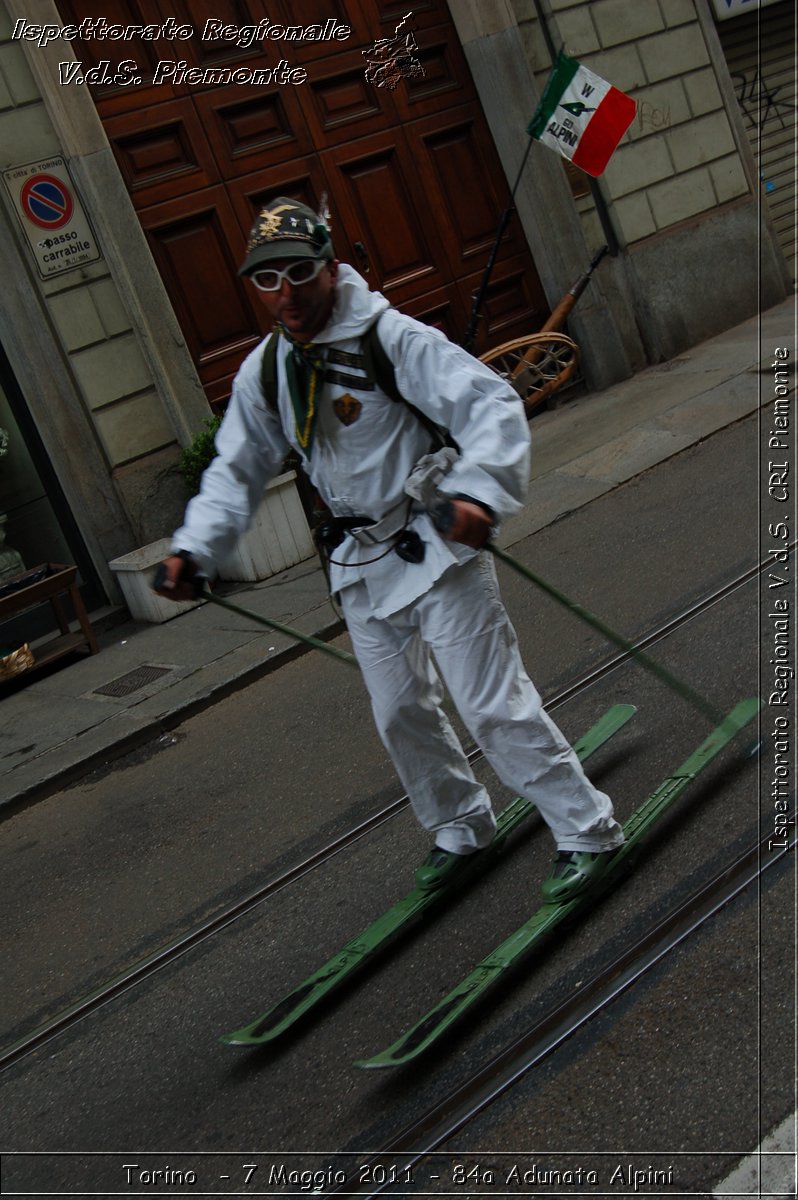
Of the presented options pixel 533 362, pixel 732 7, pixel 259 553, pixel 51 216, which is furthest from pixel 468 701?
pixel 732 7

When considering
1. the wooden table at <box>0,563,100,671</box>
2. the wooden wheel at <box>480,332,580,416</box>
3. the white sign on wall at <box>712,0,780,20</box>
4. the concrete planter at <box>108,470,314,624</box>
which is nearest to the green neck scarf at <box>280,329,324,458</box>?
the wooden table at <box>0,563,100,671</box>

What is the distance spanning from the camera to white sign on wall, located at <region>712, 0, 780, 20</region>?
12.6 metres

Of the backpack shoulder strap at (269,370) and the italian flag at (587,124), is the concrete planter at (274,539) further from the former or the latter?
the backpack shoulder strap at (269,370)

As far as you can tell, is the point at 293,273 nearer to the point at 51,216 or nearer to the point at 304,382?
the point at 304,382

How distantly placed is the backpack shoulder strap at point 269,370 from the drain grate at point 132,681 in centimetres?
419

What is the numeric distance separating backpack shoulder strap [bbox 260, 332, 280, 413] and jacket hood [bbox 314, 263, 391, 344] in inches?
8.2

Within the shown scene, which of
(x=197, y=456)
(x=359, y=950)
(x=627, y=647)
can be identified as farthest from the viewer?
(x=197, y=456)

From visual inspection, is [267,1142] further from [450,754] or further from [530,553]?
[530,553]

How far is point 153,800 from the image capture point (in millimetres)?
6059

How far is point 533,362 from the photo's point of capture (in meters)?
9.80

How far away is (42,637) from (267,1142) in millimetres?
6315

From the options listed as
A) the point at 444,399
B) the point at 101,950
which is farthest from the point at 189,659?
the point at 444,399

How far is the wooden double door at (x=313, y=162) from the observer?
383 inches

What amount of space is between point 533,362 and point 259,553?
261 centimetres
